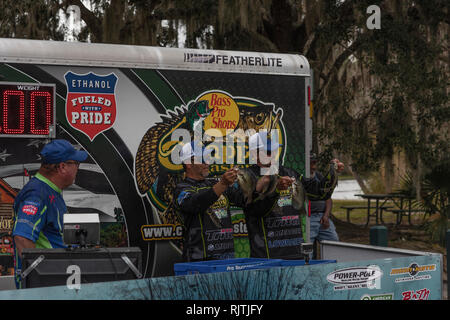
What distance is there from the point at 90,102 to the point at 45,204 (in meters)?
1.71

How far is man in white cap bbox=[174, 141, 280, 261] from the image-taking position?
18.2 feet

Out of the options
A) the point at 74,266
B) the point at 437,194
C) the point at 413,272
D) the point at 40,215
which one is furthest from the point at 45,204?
the point at 437,194

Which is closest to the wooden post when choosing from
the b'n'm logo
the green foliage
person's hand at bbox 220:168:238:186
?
person's hand at bbox 220:168:238:186

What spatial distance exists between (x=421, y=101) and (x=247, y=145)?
279 inches

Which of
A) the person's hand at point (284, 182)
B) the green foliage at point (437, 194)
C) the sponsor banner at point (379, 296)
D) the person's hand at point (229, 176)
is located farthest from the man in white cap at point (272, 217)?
the green foliage at point (437, 194)

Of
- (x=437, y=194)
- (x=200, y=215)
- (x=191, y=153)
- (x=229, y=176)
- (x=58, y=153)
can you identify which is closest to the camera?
(x=58, y=153)

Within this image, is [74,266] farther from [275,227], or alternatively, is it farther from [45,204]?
[275,227]

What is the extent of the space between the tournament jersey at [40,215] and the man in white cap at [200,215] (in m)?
1.00

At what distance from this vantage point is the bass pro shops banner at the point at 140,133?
6.20 metres

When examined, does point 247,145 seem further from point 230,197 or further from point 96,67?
point 96,67

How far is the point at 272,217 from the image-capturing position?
6.29 m

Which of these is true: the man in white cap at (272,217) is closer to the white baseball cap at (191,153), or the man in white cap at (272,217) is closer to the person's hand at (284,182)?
the person's hand at (284,182)
